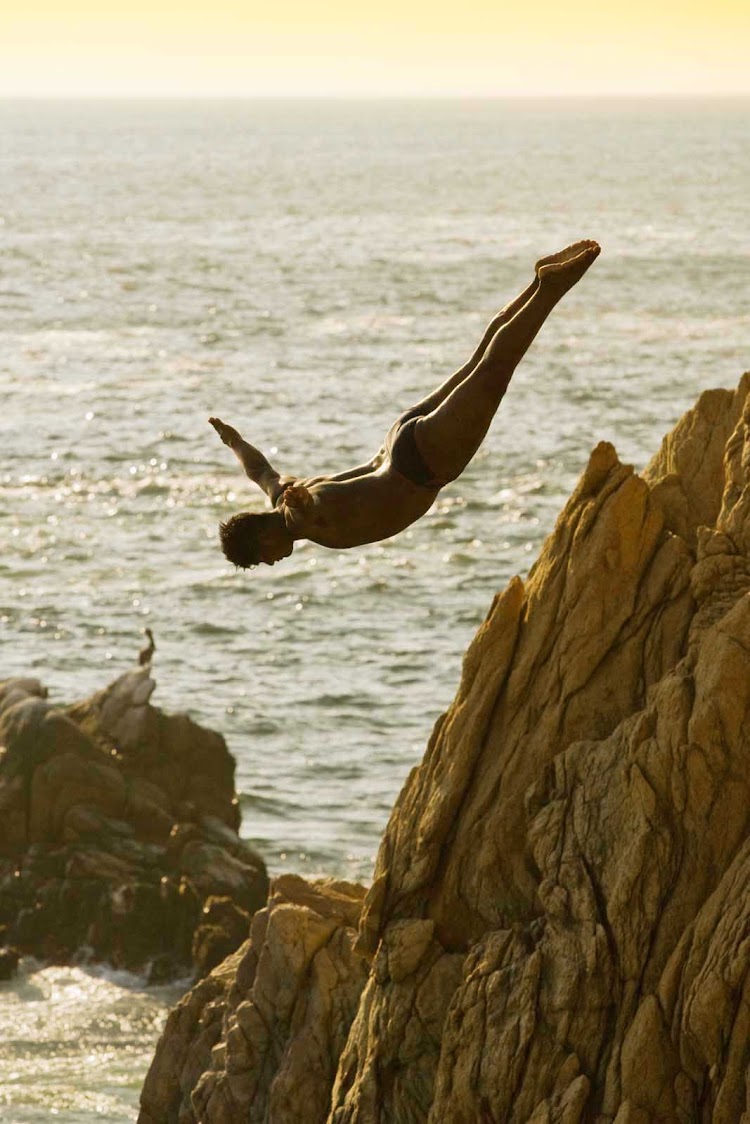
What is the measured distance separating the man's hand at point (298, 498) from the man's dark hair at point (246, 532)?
1.74ft

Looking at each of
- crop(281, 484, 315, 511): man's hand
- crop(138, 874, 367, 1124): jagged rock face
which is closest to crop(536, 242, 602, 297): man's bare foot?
crop(281, 484, 315, 511): man's hand

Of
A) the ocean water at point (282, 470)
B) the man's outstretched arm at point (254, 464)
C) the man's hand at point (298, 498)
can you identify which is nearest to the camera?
the man's hand at point (298, 498)

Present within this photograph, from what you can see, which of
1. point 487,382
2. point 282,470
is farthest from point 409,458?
point 282,470

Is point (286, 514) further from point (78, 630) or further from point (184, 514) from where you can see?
point (184, 514)

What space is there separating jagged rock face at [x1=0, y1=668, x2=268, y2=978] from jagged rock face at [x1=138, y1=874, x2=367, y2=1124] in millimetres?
10530

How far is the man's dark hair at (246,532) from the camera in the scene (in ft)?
47.3

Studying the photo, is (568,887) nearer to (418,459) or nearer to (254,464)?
(254,464)

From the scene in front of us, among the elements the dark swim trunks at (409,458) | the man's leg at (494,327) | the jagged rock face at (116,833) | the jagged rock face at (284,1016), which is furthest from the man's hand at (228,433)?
the jagged rock face at (116,833)

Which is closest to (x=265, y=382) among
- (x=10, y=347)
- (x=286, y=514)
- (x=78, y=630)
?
(x=10, y=347)

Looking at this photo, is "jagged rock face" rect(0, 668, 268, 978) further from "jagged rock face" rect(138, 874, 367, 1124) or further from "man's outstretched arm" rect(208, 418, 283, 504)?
"man's outstretched arm" rect(208, 418, 283, 504)

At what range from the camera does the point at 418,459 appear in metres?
14.1

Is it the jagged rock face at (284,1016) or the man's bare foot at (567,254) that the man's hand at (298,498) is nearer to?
the man's bare foot at (567,254)

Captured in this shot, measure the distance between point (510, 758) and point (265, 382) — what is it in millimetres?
71854

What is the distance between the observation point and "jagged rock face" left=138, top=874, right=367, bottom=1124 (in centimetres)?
2142
